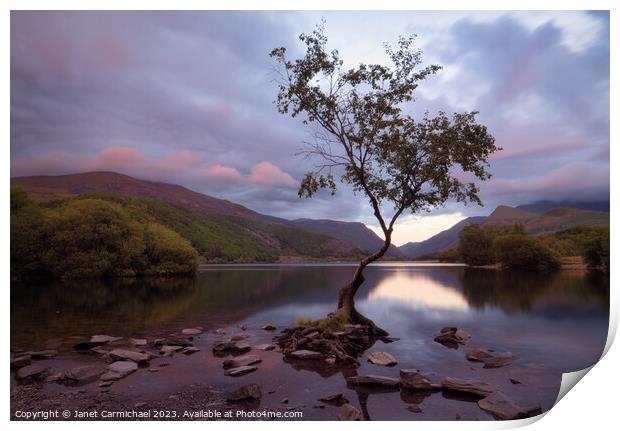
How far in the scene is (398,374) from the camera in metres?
11.9

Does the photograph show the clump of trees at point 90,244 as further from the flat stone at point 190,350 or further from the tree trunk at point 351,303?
the tree trunk at point 351,303

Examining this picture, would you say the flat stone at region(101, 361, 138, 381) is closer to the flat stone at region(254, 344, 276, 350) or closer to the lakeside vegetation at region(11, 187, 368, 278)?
the flat stone at region(254, 344, 276, 350)

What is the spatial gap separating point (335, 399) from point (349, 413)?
99 centimetres

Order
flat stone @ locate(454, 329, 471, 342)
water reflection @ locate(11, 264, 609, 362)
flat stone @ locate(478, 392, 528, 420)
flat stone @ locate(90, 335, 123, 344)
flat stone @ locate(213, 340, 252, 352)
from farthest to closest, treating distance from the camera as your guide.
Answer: water reflection @ locate(11, 264, 609, 362) → flat stone @ locate(454, 329, 471, 342) → flat stone @ locate(90, 335, 123, 344) → flat stone @ locate(213, 340, 252, 352) → flat stone @ locate(478, 392, 528, 420)

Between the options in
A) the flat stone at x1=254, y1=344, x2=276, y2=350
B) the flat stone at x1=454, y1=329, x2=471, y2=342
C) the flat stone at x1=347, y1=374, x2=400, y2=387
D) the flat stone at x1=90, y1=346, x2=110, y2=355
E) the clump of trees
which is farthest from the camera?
the clump of trees

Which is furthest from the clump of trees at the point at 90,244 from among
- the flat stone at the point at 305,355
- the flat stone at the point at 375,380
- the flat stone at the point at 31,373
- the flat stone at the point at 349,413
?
the flat stone at the point at 349,413

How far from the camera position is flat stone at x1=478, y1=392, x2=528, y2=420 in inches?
357

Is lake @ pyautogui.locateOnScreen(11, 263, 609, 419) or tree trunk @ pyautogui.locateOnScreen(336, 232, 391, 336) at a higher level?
tree trunk @ pyautogui.locateOnScreen(336, 232, 391, 336)

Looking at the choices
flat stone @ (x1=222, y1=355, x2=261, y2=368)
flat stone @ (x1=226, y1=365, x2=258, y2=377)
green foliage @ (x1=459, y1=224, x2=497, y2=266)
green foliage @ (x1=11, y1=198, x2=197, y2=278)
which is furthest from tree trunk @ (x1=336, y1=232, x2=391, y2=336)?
green foliage @ (x1=459, y1=224, x2=497, y2=266)

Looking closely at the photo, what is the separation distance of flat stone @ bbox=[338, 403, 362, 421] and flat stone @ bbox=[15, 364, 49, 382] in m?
8.33

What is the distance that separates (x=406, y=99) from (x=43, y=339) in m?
17.8

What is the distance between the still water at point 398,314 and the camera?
1565 centimetres

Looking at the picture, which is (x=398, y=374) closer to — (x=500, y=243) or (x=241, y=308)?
(x=241, y=308)
